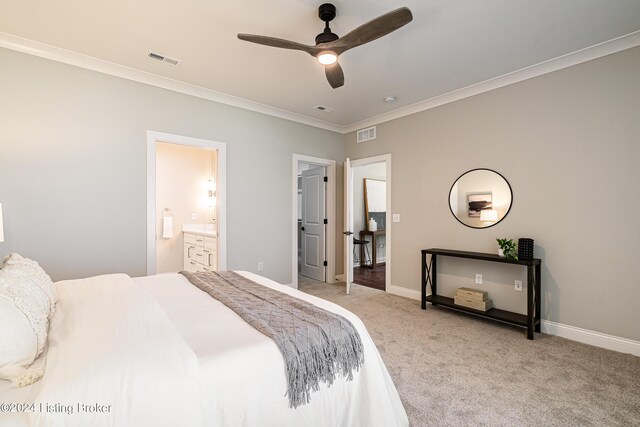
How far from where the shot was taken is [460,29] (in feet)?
7.87

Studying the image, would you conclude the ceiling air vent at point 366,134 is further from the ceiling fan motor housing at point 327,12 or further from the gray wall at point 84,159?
the ceiling fan motor housing at point 327,12

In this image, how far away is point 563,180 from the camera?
2902 mm

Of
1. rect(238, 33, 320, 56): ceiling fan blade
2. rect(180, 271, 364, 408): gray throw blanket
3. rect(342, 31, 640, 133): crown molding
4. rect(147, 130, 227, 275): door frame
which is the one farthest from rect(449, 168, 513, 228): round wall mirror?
rect(147, 130, 227, 275): door frame

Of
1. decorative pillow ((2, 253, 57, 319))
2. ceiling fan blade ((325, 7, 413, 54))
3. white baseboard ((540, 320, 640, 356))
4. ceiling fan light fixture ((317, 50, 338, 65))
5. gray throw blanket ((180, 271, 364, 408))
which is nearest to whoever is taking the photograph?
gray throw blanket ((180, 271, 364, 408))

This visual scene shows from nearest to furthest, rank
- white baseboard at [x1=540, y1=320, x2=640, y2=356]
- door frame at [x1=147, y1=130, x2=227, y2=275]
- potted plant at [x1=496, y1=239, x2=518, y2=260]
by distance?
white baseboard at [x1=540, y1=320, x2=640, y2=356] < potted plant at [x1=496, y1=239, x2=518, y2=260] < door frame at [x1=147, y1=130, x2=227, y2=275]

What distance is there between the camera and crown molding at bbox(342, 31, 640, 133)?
2.55 metres

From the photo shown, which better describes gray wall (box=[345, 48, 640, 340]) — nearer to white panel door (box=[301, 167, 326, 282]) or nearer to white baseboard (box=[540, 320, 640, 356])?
white baseboard (box=[540, 320, 640, 356])

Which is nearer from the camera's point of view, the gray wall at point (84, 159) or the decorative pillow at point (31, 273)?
the decorative pillow at point (31, 273)

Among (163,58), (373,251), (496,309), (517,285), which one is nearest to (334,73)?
(163,58)

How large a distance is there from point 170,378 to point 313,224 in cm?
447

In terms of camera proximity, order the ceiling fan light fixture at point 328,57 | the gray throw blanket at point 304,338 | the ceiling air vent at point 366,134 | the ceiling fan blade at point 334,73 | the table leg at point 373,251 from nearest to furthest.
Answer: the gray throw blanket at point 304,338
the ceiling fan light fixture at point 328,57
the ceiling fan blade at point 334,73
the ceiling air vent at point 366,134
the table leg at point 373,251

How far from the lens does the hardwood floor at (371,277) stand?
497 centimetres

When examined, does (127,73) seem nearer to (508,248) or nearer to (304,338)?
(304,338)

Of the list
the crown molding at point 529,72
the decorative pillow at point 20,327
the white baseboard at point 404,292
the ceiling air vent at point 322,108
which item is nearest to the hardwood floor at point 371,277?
the white baseboard at point 404,292
